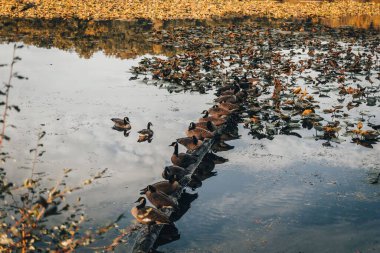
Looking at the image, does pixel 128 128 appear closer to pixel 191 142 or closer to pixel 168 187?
pixel 191 142

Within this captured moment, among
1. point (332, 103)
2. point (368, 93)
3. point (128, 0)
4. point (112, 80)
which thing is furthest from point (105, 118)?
point (128, 0)

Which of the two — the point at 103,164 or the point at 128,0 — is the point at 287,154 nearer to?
the point at 103,164

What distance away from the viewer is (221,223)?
8938 mm

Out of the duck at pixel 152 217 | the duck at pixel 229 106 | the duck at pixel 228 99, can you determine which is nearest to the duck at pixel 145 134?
the duck at pixel 229 106

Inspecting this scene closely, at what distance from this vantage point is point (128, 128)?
14.0 meters

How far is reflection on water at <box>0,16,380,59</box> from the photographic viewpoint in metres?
26.5

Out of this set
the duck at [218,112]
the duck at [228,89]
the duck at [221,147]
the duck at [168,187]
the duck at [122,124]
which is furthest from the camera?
the duck at [228,89]

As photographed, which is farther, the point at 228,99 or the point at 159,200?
the point at 228,99

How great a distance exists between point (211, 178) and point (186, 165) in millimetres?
736

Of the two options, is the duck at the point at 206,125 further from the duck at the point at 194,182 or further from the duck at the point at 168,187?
the duck at the point at 168,187

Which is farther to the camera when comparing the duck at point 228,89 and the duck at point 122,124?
the duck at point 228,89

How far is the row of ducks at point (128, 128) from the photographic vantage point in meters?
13.3

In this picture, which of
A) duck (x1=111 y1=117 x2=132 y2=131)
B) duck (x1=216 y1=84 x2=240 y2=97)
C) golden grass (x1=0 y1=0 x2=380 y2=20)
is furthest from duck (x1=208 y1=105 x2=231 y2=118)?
golden grass (x1=0 y1=0 x2=380 y2=20)

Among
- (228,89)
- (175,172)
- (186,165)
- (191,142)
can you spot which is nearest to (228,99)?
(228,89)
